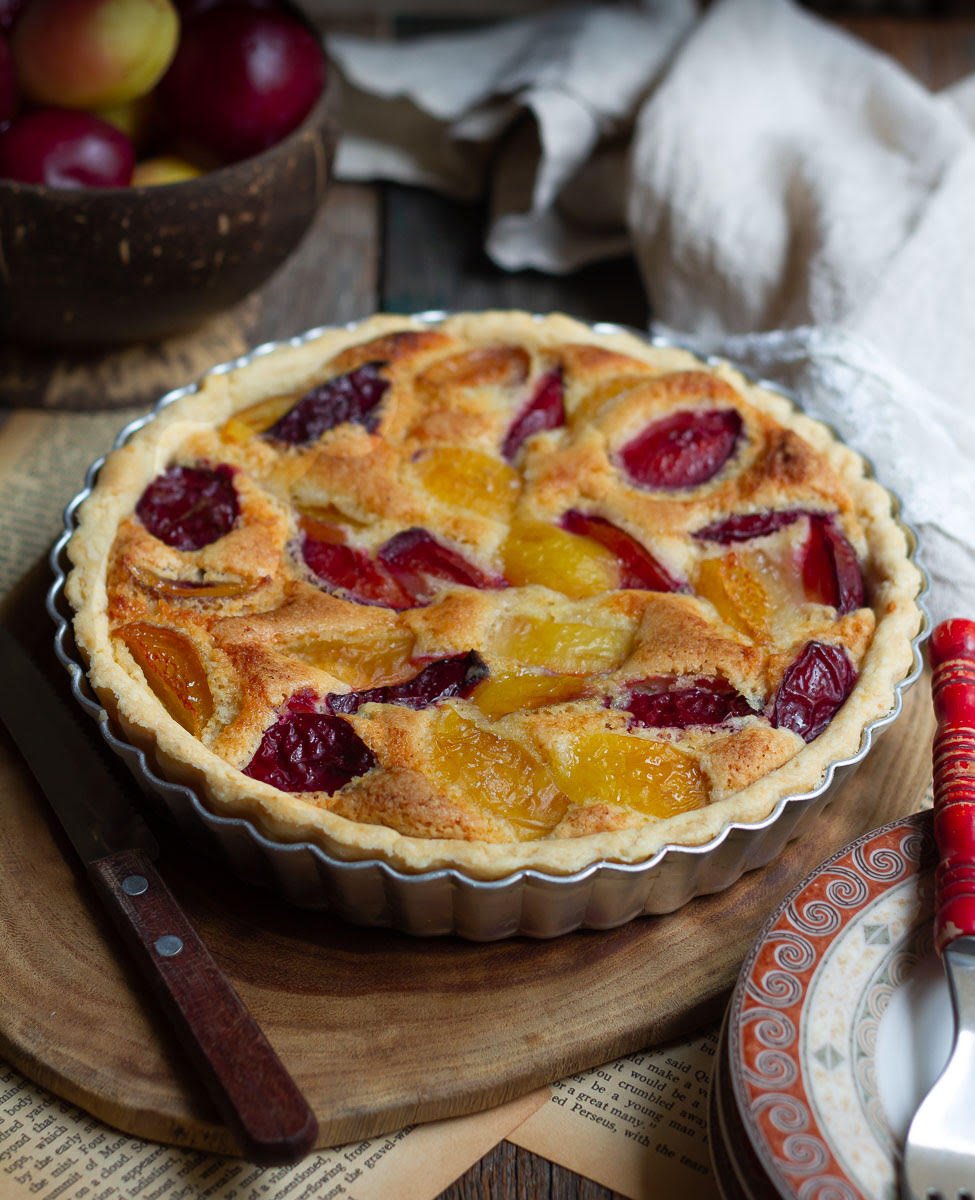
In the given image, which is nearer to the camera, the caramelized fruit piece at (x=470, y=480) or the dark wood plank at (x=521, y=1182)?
the dark wood plank at (x=521, y=1182)

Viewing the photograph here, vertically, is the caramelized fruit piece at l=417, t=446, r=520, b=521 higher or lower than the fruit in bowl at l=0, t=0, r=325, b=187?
lower

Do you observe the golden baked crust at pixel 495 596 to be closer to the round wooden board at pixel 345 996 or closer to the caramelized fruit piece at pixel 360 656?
the caramelized fruit piece at pixel 360 656

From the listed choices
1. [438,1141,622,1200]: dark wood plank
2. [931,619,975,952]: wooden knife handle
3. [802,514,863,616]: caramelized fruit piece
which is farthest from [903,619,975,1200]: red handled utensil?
[438,1141,622,1200]: dark wood plank

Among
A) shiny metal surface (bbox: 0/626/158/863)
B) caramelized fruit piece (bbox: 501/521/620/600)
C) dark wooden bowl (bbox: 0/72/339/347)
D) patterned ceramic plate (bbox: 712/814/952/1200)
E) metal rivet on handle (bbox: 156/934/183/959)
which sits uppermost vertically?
dark wooden bowl (bbox: 0/72/339/347)

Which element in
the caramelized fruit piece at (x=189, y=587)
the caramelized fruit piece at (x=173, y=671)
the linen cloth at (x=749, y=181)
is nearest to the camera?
the caramelized fruit piece at (x=173, y=671)

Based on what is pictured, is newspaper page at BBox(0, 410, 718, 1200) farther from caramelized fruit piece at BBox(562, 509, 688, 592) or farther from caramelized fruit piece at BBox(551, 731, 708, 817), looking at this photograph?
caramelized fruit piece at BBox(562, 509, 688, 592)

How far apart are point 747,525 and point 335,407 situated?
90 centimetres

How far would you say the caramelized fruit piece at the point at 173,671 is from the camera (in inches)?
88.0

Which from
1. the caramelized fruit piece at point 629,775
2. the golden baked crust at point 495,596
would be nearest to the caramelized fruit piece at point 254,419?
the golden baked crust at point 495,596

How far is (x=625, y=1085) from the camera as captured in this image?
2.05 metres

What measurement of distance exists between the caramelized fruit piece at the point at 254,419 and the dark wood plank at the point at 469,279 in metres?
1.09

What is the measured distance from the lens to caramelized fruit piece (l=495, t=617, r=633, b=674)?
2.35 m

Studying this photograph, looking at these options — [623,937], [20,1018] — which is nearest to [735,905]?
[623,937]

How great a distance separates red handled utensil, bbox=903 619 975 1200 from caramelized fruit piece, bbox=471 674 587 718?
2.00ft
